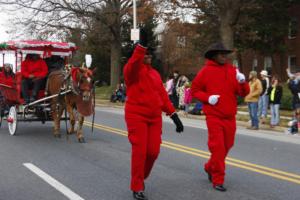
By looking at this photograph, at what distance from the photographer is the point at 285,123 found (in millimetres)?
16844

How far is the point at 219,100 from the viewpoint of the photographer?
6.86 metres

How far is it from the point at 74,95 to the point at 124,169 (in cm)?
412

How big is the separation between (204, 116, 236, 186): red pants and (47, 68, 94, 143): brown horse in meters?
5.21

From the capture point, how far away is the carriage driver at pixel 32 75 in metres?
13.3

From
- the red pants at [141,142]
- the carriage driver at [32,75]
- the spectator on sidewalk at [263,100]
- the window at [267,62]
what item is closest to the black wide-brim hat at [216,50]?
the red pants at [141,142]

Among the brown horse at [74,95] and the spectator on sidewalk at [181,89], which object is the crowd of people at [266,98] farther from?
the brown horse at [74,95]

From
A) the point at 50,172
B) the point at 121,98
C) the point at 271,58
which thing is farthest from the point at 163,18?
the point at 50,172

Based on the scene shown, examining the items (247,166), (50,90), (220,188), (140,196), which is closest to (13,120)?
(50,90)

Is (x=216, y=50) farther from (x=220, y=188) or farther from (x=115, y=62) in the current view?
(x=115, y=62)

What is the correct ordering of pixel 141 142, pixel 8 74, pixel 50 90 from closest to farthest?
1. pixel 141 142
2. pixel 50 90
3. pixel 8 74

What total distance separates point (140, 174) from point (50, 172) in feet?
8.00

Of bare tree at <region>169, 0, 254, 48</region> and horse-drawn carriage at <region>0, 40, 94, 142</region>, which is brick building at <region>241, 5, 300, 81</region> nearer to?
bare tree at <region>169, 0, 254, 48</region>

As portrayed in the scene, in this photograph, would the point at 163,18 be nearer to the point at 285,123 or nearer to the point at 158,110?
the point at 285,123

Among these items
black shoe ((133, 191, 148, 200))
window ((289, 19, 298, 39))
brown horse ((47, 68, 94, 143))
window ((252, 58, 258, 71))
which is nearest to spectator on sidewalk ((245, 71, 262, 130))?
brown horse ((47, 68, 94, 143))
